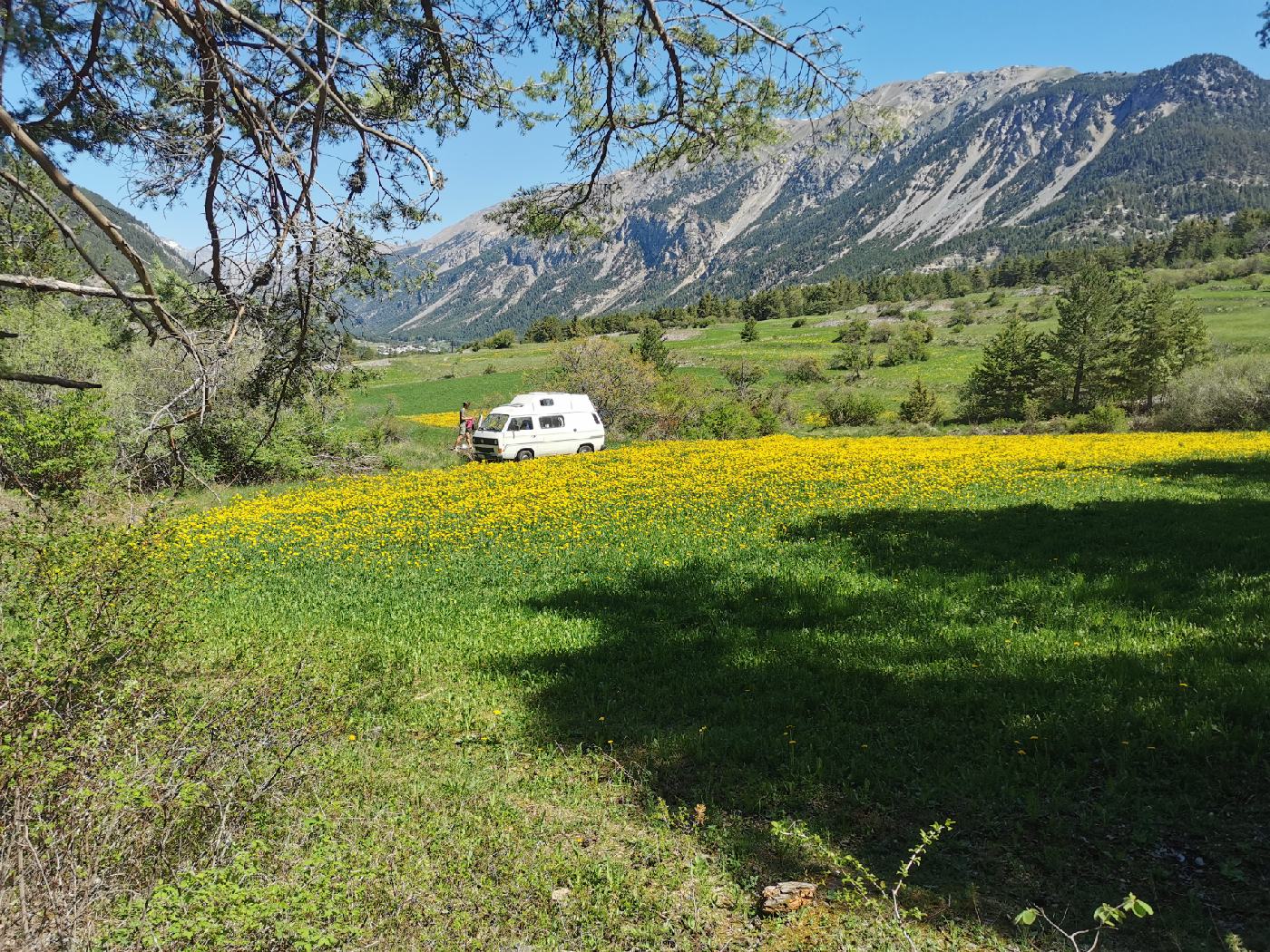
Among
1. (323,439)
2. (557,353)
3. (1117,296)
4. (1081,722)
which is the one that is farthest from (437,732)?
(1117,296)

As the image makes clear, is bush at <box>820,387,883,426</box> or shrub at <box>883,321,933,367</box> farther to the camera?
shrub at <box>883,321,933,367</box>

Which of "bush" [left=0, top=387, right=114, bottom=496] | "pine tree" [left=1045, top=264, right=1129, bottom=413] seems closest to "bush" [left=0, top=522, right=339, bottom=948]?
"bush" [left=0, top=387, right=114, bottom=496]

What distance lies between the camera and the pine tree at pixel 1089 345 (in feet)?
121

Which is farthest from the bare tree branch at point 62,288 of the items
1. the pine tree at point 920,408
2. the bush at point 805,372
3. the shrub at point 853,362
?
the shrub at point 853,362

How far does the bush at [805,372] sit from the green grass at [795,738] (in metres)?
44.0

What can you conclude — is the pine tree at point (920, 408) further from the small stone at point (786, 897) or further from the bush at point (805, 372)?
the small stone at point (786, 897)

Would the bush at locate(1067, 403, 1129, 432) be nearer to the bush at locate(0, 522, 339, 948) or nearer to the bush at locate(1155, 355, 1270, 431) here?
the bush at locate(1155, 355, 1270, 431)

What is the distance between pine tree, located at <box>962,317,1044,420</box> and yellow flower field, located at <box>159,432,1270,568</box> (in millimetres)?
17731

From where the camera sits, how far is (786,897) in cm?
313

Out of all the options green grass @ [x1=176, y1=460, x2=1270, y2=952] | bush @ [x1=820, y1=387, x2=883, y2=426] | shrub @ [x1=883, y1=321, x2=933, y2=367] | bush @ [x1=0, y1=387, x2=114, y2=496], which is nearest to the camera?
green grass @ [x1=176, y1=460, x2=1270, y2=952]

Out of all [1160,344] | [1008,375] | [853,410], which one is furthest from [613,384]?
[1160,344]

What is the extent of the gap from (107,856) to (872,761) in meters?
4.34

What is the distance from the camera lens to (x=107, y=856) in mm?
2740

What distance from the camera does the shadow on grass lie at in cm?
331
